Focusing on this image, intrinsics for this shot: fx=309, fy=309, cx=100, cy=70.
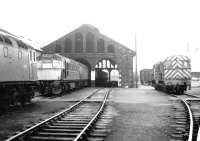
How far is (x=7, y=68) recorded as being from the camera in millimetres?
12453

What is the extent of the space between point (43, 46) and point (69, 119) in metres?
40.6

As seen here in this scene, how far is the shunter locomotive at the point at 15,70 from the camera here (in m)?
12.2

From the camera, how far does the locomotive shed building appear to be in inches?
1879

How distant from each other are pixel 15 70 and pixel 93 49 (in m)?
35.0

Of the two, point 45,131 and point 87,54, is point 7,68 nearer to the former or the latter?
point 45,131

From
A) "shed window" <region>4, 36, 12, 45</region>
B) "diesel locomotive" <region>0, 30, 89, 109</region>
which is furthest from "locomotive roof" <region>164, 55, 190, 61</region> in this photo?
"shed window" <region>4, 36, 12, 45</region>

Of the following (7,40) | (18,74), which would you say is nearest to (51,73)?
(18,74)

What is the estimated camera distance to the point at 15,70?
1347 centimetres

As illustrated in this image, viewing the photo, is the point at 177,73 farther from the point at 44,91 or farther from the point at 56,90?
the point at 44,91

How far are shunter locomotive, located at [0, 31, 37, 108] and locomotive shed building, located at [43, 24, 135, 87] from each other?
31109mm

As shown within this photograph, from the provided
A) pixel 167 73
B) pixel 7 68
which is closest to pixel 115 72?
pixel 167 73

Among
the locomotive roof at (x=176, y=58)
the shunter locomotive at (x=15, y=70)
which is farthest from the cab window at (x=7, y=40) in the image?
the locomotive roof at (x=176, y=58)

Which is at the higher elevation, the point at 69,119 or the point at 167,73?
the point at 167,73

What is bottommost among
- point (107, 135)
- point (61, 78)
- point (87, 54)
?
point (107, 135)
